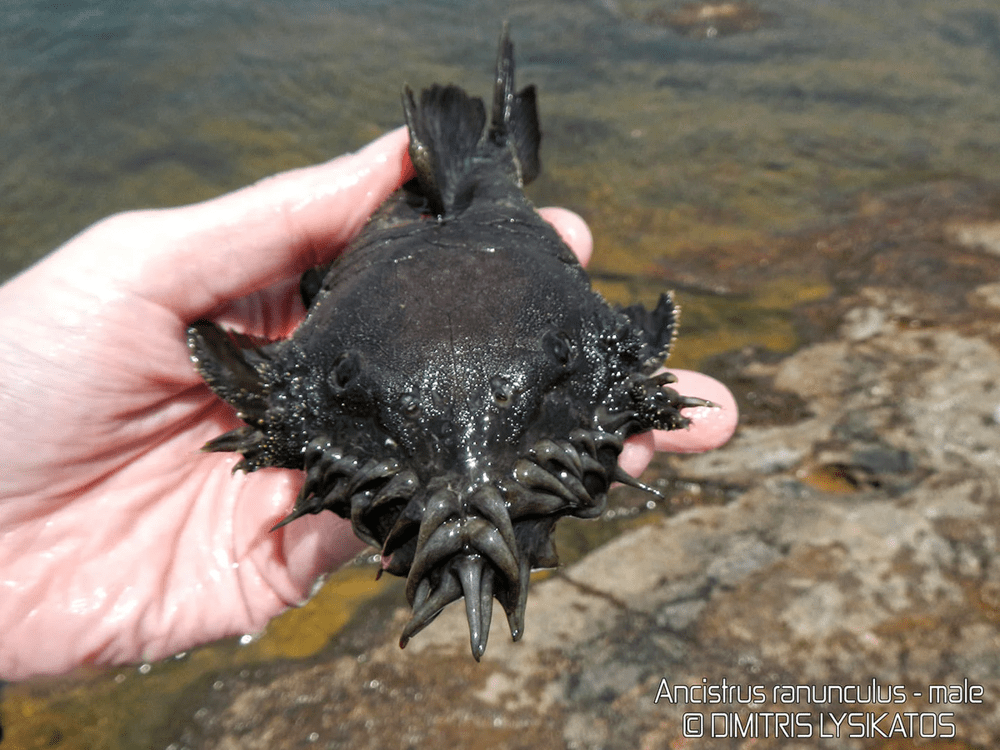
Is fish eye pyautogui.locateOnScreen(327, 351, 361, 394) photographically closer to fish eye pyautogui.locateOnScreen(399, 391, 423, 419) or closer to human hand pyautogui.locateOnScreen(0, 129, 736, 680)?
fish eye pyautogui.locateOnScreen(399, 391, 423, 419)


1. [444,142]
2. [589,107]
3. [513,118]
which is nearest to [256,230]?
[444,142]

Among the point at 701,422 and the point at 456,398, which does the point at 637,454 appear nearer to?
the point at 701,422

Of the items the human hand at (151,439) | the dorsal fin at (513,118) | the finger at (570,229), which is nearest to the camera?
the human hand at (151,439)

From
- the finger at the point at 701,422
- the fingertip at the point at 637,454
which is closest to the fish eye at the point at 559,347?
the fingertip at the point at 637,454

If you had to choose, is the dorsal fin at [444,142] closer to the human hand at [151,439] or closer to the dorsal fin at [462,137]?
the dorsal fin at [462,137]

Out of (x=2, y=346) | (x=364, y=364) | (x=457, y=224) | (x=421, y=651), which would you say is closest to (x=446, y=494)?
(x=364, y=364)

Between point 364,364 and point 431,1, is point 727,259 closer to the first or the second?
point 364,364

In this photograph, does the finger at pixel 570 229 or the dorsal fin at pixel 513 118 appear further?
the finger at pixel 570 229
